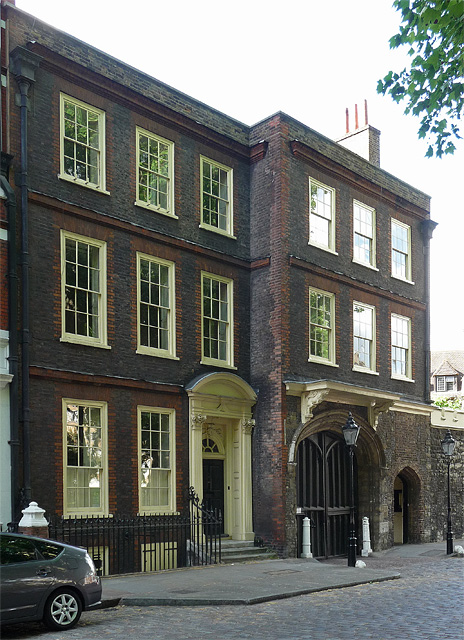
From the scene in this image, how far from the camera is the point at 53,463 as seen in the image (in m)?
16.7

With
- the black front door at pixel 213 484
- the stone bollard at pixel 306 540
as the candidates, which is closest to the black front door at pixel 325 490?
the stone bollard at pixel 306 540

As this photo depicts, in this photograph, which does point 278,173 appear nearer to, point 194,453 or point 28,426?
point 194,453

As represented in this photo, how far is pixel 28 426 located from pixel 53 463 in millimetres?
1041

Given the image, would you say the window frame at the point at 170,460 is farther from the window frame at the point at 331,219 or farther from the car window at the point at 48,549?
the car window at the point at 48,549

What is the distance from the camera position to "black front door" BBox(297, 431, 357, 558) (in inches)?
869

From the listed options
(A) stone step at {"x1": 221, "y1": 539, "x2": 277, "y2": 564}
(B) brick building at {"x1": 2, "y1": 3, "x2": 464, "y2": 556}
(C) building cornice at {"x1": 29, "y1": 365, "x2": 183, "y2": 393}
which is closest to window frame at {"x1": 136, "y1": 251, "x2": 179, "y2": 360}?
(B) brick building at {"x1": 2, "y1": 3, "x2": 464, "y2": 556}

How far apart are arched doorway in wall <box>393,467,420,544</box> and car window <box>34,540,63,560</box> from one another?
16729mm

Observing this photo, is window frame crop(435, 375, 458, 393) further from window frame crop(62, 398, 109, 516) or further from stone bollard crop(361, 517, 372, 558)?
window frame crop(62, 398, 109, 516)

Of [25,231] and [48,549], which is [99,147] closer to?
[25,231]

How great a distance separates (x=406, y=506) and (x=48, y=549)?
17.8m

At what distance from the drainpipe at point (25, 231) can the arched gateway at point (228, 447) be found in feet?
16.3

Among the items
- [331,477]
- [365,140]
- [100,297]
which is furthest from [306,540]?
[365,140]

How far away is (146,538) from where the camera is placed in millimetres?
18172

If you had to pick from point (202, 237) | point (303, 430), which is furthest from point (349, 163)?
point (303, 430)
